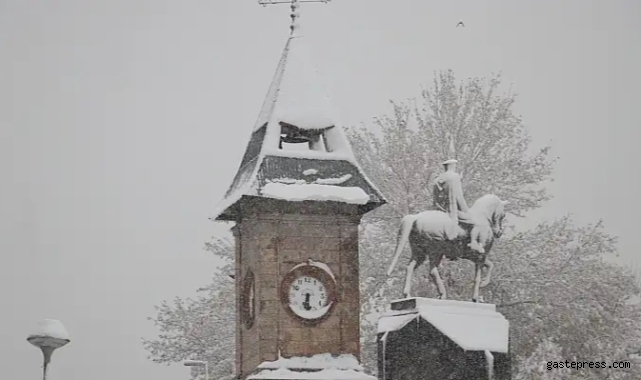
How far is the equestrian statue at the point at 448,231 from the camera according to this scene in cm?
1828

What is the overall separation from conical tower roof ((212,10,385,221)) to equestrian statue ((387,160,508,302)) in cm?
201

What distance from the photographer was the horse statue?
18.3 m

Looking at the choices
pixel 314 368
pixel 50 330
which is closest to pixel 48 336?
pixel 50 330

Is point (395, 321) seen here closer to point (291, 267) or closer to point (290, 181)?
point (291, 267)

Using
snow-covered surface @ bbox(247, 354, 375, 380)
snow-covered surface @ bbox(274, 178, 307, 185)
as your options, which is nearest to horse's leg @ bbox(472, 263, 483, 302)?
snow-covered surface @ bbox(247, 354, 375, 380)

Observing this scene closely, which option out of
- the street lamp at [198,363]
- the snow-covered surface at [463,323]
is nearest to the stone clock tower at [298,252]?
the snow-covered surface at [463,323]

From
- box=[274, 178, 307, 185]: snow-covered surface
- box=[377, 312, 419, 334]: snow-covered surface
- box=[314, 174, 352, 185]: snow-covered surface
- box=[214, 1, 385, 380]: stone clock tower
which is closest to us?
box=[377, 312, 419, 334]: snow-covered surface

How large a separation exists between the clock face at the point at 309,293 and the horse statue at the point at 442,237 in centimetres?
185

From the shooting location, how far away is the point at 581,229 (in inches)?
1160

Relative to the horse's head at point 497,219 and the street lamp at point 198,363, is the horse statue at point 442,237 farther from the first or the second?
the street lamp at point 198,363

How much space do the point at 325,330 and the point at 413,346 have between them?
8.97ft

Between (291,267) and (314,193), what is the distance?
1.28 m

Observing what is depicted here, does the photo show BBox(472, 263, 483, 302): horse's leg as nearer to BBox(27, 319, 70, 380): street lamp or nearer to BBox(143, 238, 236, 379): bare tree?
BBox(27, 319, 70, 380): street lamp

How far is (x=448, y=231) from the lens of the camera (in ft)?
60.1
